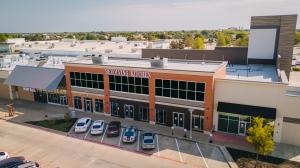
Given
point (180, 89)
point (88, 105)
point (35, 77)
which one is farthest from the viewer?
point (35, 77)

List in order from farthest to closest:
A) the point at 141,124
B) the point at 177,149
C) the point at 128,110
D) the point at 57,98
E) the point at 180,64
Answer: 1. the point at 57,98
2. the point at 180,64
3. the point at 128,110
4. the point at 141,124
5. the point at 177,149

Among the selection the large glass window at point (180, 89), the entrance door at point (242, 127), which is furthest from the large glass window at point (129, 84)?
the entrance door at point (242, 127)

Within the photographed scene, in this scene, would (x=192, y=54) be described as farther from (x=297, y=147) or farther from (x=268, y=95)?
(x=297, y=147)

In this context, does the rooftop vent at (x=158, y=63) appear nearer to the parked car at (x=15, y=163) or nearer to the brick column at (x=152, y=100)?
the brick column at (x=152, y=100)

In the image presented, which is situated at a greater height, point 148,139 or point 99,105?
point 99,105

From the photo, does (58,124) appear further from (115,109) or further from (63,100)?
(63,100)

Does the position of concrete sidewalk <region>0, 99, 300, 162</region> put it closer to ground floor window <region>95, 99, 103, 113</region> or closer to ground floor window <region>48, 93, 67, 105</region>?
ground floor window <region>95, 99, 103, 113</region>

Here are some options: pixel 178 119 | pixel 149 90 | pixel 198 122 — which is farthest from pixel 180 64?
pixel 198 122

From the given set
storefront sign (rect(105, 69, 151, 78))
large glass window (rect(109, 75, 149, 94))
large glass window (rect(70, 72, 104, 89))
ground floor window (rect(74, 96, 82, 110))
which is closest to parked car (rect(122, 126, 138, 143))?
large glass window (rect(109, 75, 149, 94))
